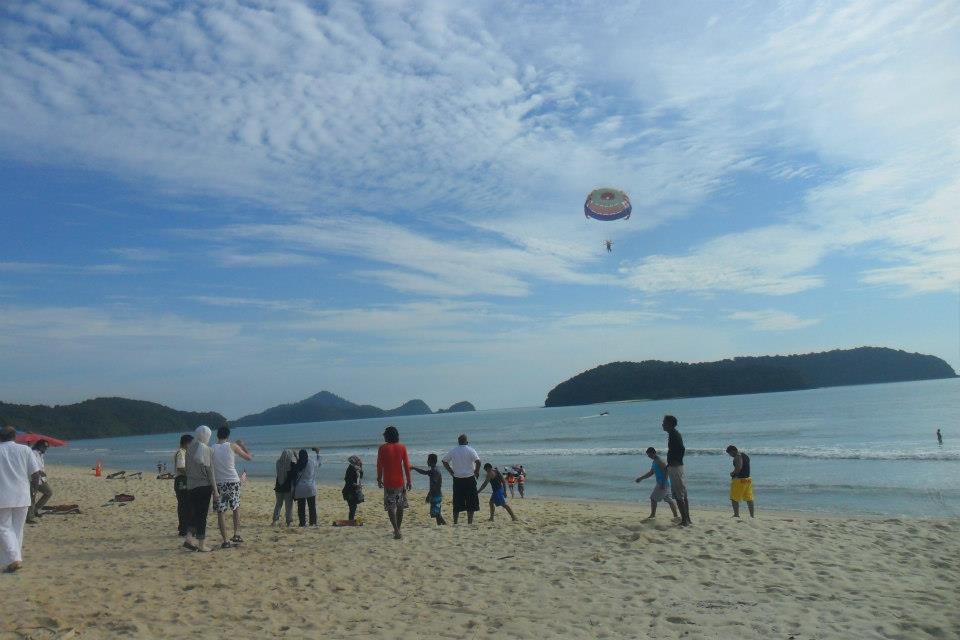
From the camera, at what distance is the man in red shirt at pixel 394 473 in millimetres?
9250

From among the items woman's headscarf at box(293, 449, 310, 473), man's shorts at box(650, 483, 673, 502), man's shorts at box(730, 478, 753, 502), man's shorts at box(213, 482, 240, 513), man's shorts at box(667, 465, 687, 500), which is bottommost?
man's shorts at box(730, 478, 753, 502)

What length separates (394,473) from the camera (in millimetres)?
9273

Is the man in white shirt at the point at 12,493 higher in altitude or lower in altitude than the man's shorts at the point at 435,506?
higher

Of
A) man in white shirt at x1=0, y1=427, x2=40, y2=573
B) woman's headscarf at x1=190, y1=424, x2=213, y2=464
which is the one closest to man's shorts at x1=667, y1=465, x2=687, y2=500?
woman's headscarf at x1=190, y1=424, x2=213, y2=464

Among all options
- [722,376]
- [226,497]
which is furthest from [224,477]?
[722,376]

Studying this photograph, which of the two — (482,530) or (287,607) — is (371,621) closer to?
(287,607)

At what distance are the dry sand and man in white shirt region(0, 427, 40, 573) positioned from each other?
0.97 feet

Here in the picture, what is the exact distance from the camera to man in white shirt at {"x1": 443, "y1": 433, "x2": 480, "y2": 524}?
36.1ft

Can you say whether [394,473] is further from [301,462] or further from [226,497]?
[301,462]

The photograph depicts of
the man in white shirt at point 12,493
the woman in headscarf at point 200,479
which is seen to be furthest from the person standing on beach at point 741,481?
the man in white shirt at point 12,493

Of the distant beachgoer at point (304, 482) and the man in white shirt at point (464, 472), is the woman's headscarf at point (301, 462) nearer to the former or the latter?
the distant beachgoer at point (304, 482)

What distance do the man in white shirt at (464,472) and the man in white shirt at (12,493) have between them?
5.87 meters

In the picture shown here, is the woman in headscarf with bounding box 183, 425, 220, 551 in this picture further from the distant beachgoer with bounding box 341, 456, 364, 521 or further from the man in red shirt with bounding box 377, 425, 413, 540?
the distant beachgoer with bounding box 341, 456, 364, 521

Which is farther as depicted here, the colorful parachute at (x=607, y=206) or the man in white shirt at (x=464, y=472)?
the colorful parachute at (x=607, y=206)
